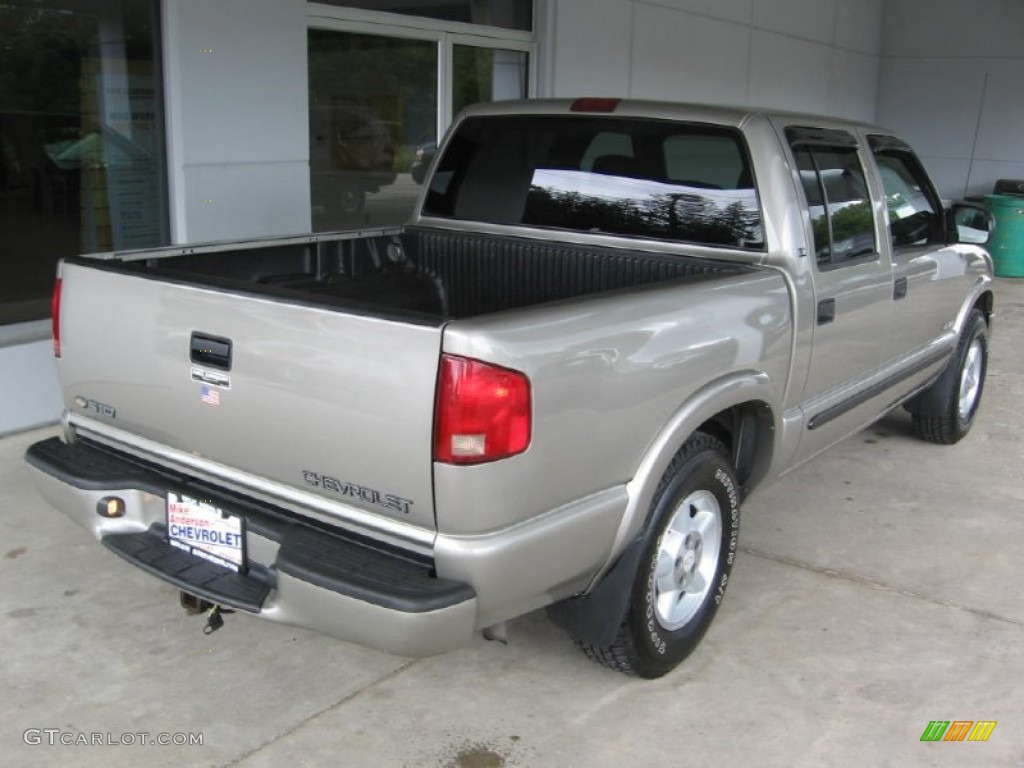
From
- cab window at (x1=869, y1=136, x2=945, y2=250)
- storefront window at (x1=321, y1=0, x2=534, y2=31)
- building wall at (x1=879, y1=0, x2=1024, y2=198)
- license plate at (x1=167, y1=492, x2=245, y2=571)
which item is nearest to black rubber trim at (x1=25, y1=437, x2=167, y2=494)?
license plate at (x1=167, y1=492, x2=245, y2=571)

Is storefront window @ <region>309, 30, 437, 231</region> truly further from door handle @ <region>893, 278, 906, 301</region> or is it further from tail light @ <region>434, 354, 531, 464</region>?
tail light @ <region>434, 354, 531, 464</region>

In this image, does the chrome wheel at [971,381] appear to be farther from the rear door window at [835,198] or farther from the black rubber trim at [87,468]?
the black rubber trim at [87,468]

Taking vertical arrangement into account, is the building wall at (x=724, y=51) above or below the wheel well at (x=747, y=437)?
above

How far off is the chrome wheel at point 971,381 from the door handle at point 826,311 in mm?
2340

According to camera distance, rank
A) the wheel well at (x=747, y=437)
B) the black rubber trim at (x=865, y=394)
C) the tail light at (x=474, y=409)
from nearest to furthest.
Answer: the tail light at (x=474, y=409) → the wheel well at (x=747, y=437) → the black rubber trim at (x=865, y=394)

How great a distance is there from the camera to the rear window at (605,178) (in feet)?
13.3

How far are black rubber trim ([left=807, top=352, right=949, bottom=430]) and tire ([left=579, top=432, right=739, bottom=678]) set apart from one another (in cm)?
72

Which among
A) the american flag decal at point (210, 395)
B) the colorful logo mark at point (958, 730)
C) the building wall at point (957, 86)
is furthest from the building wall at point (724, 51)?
the colorful logo mark at point (958, 730)

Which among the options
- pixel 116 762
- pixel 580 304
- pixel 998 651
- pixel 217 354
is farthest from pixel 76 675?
pixel 998 651

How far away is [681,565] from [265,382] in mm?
1522

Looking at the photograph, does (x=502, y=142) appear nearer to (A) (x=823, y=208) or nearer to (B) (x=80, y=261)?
(A) (x=823, y=208)

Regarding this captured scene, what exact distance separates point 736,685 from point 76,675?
2.19 metres

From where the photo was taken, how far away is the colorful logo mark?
3.30m

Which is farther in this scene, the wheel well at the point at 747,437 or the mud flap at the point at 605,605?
the wheel well at the point at 747,437
